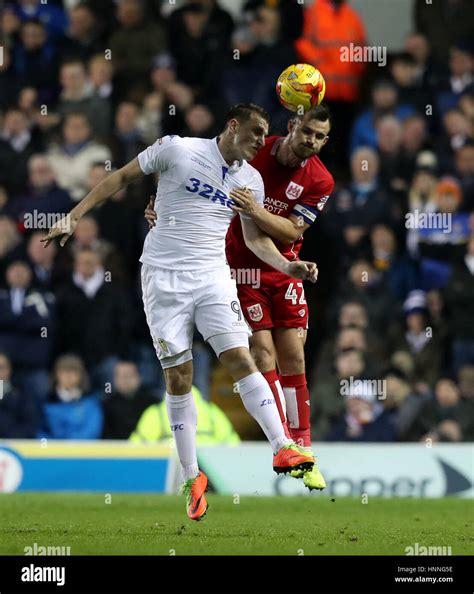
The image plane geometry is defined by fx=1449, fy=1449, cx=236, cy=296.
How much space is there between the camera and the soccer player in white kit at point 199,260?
11.2 meters

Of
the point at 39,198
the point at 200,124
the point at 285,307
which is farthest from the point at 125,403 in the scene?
the point at 285,307

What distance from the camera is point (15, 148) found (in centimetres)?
1870

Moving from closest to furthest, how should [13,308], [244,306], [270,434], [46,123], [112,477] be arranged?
[270,434], [244,306], [112,477], [13,308], [46,123]

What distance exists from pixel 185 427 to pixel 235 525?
1014 mm

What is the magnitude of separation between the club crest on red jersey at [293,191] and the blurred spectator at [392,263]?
19.0 feet

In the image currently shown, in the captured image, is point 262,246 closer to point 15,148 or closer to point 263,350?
point 263,350

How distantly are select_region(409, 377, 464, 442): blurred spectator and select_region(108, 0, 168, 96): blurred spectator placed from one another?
607cm

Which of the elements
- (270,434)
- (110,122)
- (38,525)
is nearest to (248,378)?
(270,434)

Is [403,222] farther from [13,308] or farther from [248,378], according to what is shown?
[248,378]

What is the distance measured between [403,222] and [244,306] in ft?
19.9

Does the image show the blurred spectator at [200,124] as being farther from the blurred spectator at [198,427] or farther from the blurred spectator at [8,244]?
the blurred spectator at [198,427]

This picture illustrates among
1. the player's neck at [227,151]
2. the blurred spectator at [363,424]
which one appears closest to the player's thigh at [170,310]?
the player's neck at [227,151]

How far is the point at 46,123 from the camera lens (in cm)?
1883

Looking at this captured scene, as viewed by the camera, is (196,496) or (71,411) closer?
(196,496)
